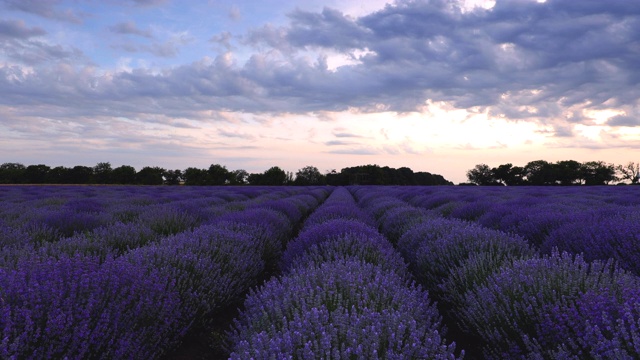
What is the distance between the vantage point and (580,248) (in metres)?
4.02

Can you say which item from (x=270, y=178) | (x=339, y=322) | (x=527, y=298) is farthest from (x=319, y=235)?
(x=270, y=178)

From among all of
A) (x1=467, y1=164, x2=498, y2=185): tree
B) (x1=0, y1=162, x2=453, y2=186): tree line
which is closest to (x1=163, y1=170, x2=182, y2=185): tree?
(x1=0, y1=162, x2=453, y2=186): tree line

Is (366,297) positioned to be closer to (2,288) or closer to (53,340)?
(53,340)

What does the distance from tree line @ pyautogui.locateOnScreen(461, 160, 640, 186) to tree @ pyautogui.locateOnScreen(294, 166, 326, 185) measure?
94.9ft

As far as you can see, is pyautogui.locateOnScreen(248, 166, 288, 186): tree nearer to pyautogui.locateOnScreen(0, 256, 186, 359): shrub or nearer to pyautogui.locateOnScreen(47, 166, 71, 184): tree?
pyautogui.locateOnScreen(47, 166, 71, 184): tree

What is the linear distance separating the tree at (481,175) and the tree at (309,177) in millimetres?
28329

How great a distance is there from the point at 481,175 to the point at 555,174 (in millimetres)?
16047

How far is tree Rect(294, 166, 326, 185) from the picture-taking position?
65.1 meters

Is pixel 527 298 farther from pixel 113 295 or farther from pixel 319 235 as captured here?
pixel 319 235

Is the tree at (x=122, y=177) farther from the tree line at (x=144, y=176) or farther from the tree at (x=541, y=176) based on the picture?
the tree at (x=541, y=176)

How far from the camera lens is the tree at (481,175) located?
7006 cm

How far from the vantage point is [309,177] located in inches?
2852

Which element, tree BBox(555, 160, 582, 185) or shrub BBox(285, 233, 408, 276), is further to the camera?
tree BBox(555, 160, 582, 185)

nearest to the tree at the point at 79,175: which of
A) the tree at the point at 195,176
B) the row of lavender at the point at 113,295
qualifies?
the tree at the point at 195,176
